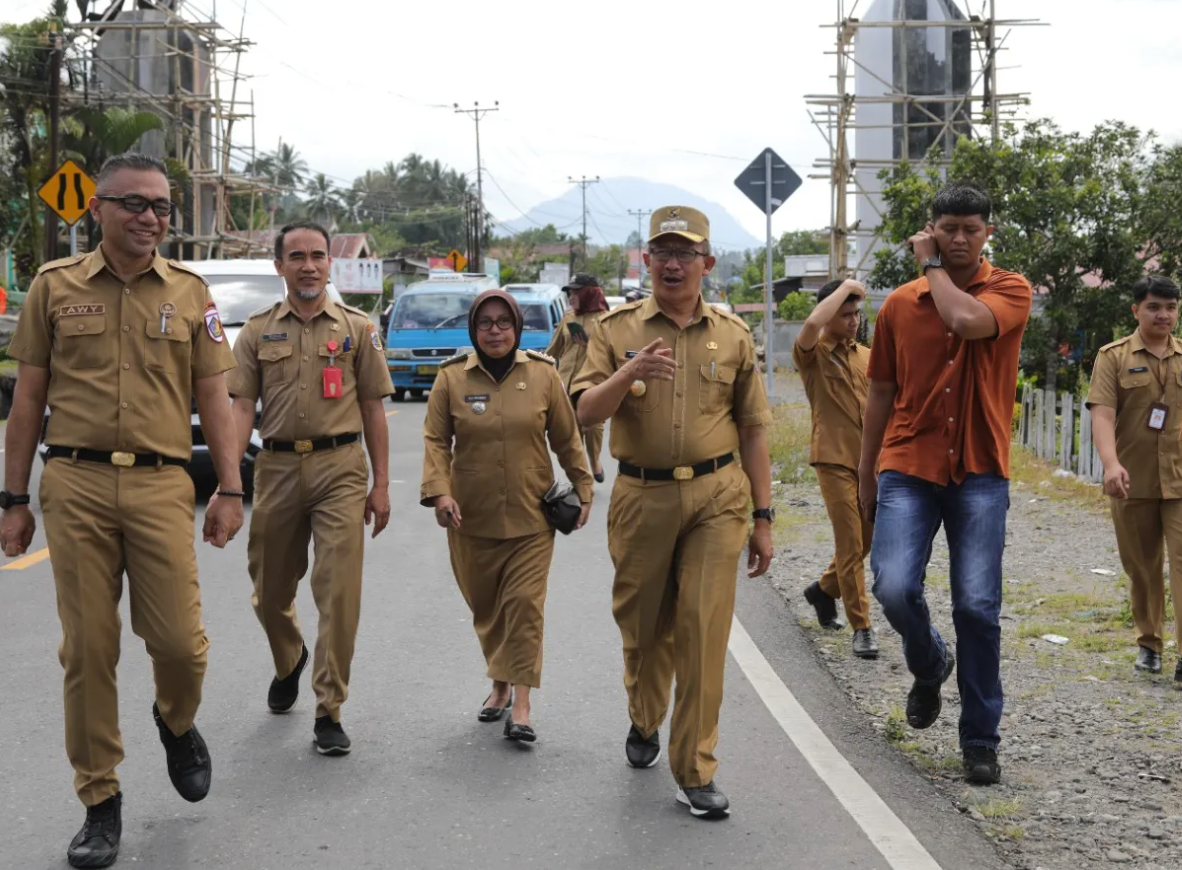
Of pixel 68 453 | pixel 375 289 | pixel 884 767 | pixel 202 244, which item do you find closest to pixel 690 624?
pixel 884 767

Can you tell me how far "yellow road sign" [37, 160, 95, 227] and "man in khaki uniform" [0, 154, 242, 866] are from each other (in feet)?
66.1

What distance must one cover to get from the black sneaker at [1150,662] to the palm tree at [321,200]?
101091 mm

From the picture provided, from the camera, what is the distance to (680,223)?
5.24 meters

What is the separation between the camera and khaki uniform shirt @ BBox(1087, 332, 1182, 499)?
7.14 metres

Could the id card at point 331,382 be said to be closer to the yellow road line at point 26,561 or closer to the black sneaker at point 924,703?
the black sneaker at point 924,703

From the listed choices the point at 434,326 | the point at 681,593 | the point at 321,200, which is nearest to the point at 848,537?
the point at 681,593

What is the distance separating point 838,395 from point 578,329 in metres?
5.42

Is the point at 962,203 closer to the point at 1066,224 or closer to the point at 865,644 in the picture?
the point at 865,644

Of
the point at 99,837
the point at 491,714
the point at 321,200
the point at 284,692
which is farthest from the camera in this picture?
the point at 321,200

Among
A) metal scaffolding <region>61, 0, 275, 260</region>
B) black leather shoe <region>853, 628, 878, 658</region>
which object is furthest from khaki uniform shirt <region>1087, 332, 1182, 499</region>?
metal scaffolding <region>61, 0, 275, 260</region>

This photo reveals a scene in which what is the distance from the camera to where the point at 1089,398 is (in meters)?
7.25

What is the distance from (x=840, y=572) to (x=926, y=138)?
120ft

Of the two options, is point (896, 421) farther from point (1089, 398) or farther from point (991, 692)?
point (1089, 398)

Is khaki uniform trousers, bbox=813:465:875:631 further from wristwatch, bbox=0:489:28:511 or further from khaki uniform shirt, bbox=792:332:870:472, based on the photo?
wristwatch, bbox=0:489:28:511
